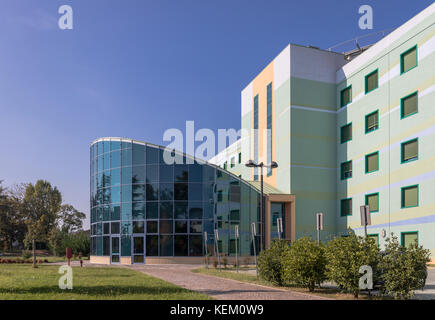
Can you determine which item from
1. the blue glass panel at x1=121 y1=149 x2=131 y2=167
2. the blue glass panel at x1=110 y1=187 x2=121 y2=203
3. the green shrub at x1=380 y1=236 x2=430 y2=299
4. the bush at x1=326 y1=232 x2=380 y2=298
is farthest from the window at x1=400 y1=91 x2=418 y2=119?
the blue glass panel at x1=110 y1=187 x2=121 y2=203

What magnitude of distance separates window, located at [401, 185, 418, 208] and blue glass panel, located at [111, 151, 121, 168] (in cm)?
2211

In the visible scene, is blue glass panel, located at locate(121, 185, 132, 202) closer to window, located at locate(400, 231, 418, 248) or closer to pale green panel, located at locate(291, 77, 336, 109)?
pale green panel, located at locate(291, 77, 336, 109)

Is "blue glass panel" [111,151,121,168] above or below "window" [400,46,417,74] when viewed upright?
below

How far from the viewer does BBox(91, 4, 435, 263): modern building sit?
28.6 metres

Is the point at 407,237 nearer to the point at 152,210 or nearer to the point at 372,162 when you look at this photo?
the point at 372,162

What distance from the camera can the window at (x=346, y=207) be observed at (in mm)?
35812

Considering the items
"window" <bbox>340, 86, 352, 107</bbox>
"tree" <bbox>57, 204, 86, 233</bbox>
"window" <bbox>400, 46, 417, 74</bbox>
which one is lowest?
"tree" <bbox>57, 204, 86, 233</bbox>

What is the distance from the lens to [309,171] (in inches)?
1451

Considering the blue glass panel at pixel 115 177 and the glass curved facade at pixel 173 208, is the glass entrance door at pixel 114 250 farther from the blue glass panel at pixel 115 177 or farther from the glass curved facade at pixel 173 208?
the blue glass panel at pixel 115 177

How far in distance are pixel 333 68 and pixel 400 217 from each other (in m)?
15.6

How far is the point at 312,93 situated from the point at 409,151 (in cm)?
1103

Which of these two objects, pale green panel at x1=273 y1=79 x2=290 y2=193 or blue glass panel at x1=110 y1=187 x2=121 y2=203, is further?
pale green panel at x1=273 y1=79 x2=290 y2=193

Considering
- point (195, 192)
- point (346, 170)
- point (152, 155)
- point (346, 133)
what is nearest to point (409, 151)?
point (346, 170)
